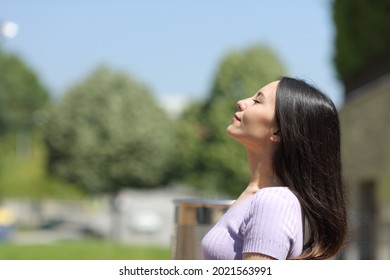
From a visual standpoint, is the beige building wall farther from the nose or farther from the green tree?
the green tree

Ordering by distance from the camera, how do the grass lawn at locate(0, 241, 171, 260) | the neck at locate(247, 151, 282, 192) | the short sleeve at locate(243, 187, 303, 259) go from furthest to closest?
the grass lawn at locate(0, 241, 171, 260) < the neck at locate(247, 151, 282, 192) < the short sleeve at locate(243, 187, 303, 259)

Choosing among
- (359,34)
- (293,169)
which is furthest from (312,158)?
(359,34)

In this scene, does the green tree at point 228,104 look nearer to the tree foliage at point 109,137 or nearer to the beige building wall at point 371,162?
the tree foliage at point 109,137

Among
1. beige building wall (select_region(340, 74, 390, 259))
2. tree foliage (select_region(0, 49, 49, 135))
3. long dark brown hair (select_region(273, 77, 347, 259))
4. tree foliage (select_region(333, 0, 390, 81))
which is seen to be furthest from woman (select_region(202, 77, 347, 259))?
tree foliage (select_region(0, 49, 49, 135))

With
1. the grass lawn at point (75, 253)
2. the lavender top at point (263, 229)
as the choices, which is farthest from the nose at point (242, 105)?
the grass lawn at point (75, 253)

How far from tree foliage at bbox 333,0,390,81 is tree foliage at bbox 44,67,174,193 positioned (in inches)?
917

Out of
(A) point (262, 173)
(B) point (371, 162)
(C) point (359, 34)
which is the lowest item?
(A) point (262, 173)

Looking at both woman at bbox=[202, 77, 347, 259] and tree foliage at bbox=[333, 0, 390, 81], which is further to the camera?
tree foliage at bbox=[333, 0, 390, 81]

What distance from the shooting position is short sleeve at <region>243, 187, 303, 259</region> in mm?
2389

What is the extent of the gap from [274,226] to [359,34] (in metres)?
18.2

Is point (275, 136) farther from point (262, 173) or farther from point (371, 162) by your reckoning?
point (371, 162)

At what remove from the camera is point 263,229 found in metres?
2.40
